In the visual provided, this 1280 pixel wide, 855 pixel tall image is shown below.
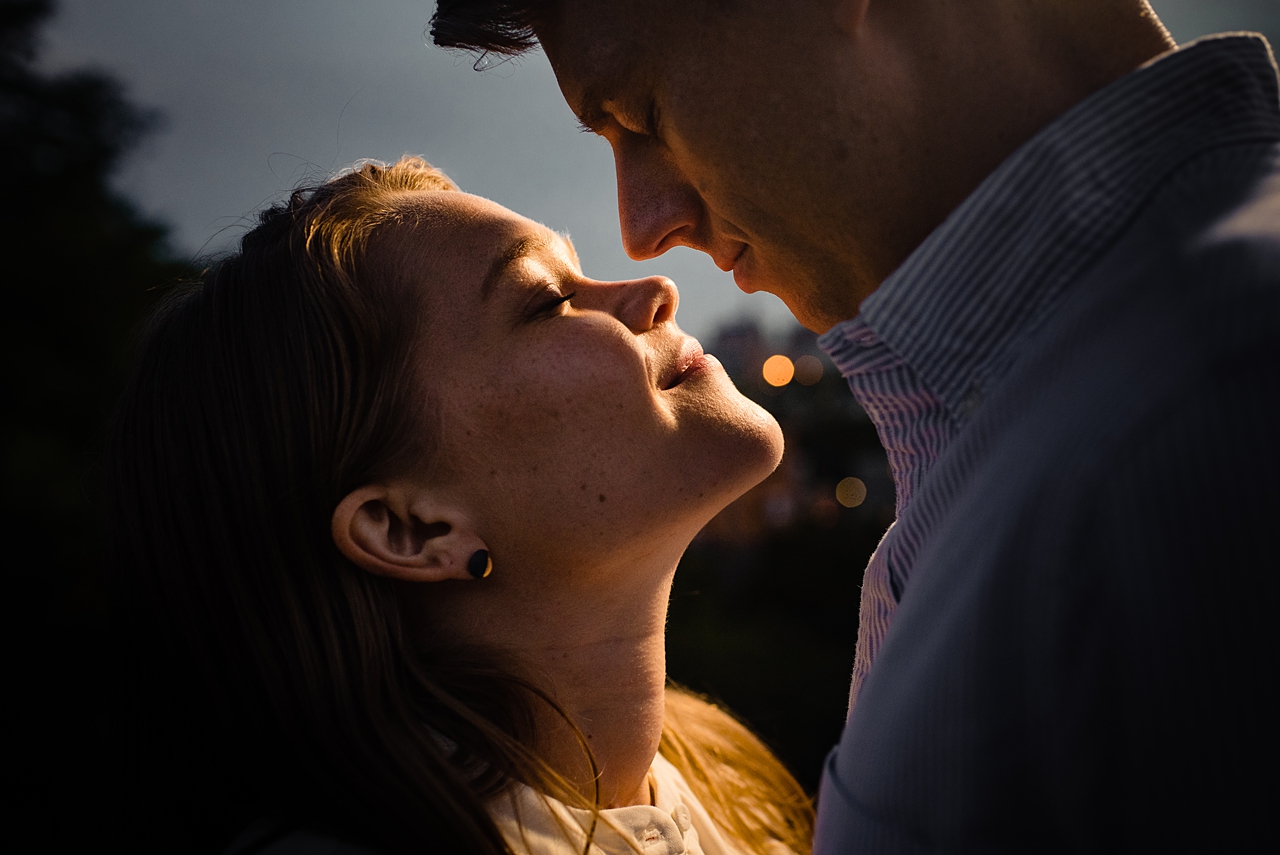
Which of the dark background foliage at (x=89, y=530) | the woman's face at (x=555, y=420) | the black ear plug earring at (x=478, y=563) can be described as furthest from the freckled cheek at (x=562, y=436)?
the dark background foliage at (x=89, y=530)

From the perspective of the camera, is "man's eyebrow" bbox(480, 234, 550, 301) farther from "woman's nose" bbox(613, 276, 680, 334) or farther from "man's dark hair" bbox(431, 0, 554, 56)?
"man's dark hair" bbox(431, 0, 554, 56)

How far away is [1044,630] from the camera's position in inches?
31.1

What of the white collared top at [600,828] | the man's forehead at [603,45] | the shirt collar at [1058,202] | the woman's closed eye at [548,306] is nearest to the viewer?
the shirt collar at [1058,202]

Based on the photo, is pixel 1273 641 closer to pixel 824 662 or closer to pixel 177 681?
pixel 177 681

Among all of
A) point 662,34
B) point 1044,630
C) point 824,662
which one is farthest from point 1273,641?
point 824,662

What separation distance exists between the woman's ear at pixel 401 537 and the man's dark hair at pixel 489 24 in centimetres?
114

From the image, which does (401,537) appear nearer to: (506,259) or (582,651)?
(582,651)

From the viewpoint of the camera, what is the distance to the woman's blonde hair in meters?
1.61

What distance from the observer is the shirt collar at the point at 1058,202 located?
104 cm

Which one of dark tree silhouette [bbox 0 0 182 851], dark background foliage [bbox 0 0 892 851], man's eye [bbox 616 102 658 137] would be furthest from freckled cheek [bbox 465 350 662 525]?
dark tree silhouette [bbox 0 0 182 851]

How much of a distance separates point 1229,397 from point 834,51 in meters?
0.94

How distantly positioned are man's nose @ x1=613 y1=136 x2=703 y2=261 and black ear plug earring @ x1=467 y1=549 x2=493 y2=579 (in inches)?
34.3

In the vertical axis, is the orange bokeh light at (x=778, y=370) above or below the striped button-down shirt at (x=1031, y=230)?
below

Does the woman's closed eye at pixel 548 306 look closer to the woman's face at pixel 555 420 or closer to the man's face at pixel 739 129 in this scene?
the woman's face at pixel 555 420
